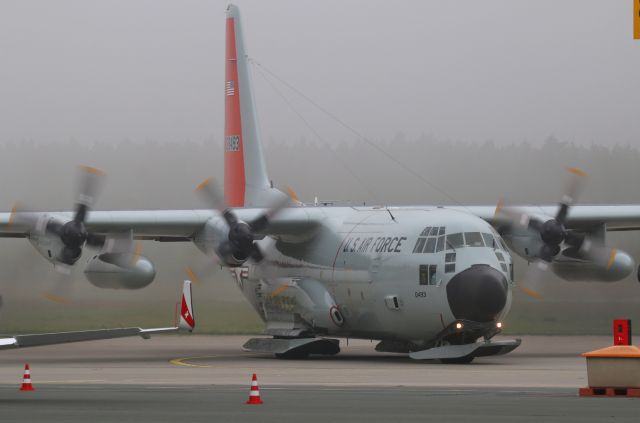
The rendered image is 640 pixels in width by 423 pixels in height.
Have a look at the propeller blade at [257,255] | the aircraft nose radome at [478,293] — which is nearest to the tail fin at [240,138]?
the propeller blade at [257,255]

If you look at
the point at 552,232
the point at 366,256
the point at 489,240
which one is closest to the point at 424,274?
the point at 489,240

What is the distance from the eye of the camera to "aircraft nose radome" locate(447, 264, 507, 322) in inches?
1044

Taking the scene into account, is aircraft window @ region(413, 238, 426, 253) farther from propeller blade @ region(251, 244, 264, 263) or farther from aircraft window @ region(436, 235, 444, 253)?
propeller blade @ region(251, 244, 264, 263)

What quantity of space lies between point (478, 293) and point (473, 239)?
1.44 metres

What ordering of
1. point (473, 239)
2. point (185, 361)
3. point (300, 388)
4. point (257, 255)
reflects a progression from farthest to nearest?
1. point (257, 255)
2. point (185, 361)
3. point (473, 239)
4. point (300, 388)

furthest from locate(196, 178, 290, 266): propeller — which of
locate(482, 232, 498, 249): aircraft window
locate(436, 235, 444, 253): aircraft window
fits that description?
locate(482, 232, 498, 249): aircraft window

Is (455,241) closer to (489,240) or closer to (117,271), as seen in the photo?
(489,240)

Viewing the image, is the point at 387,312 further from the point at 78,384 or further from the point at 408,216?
the point at 78,384

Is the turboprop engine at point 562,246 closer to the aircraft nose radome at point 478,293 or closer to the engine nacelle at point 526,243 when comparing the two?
the engine nacelle at point 526,243

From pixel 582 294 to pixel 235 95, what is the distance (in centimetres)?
1151

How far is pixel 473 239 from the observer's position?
2747cm

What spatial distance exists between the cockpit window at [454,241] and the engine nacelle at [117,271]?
7.25 m

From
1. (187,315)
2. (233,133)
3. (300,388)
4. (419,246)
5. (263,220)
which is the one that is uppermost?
(233,133)

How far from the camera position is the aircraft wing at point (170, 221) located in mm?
29922
